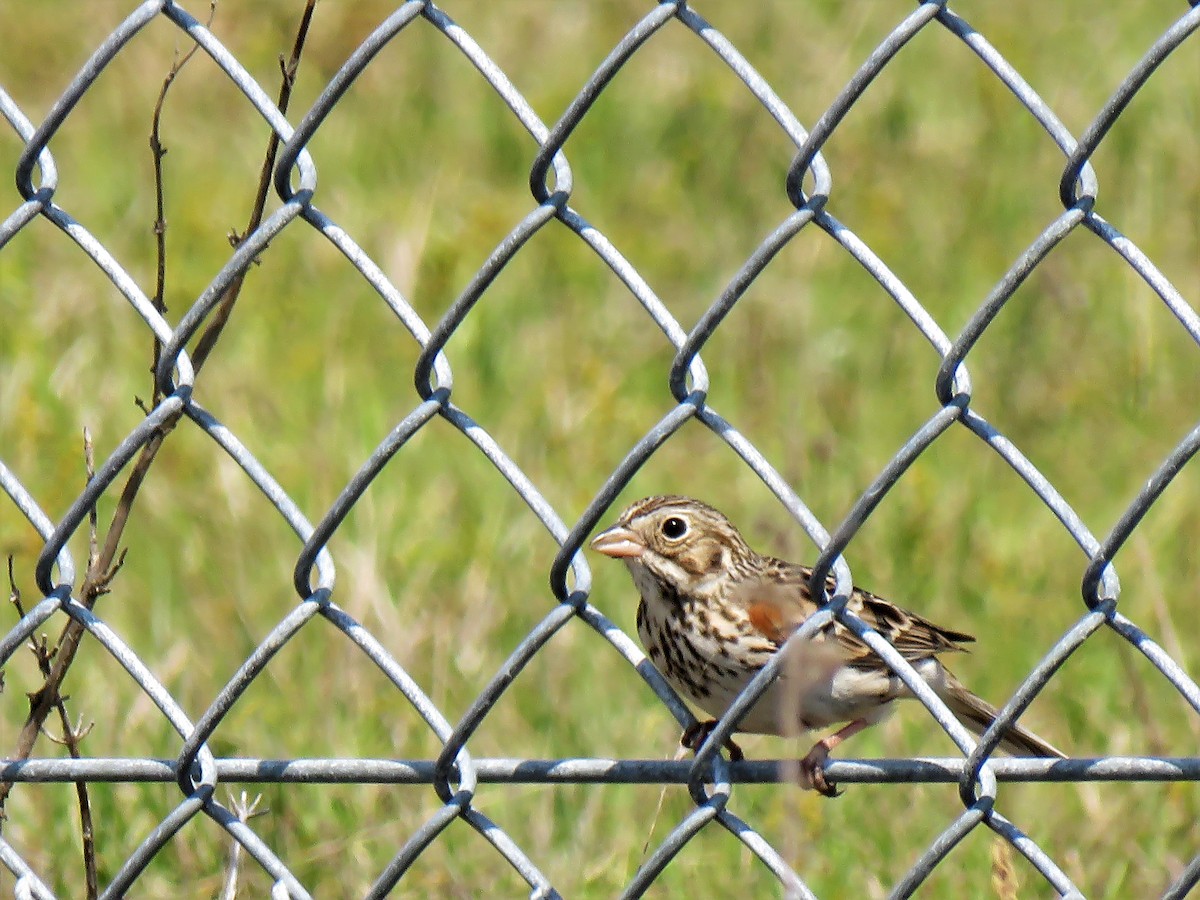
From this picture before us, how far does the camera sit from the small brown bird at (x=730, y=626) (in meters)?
3.89

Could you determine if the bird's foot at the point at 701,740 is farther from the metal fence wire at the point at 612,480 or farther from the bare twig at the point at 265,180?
the bare twig at the point at 265,180

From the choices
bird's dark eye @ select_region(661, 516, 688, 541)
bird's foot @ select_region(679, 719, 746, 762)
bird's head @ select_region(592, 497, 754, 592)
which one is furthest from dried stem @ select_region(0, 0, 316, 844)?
bird's dark eye @ select_region(661, 516, 688, 541)

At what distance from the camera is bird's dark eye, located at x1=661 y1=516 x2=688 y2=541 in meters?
4.24

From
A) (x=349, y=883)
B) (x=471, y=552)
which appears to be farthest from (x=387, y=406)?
(x=349, y=883)

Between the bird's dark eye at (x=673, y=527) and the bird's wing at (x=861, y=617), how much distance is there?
0.70 ft

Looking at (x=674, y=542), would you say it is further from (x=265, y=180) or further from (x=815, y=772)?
(x=265, y=180)

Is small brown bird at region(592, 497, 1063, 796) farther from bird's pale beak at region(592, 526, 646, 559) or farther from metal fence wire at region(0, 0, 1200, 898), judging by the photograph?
metal fence wire at region(0, 0, 1200, 898)

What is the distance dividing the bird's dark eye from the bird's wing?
214mm

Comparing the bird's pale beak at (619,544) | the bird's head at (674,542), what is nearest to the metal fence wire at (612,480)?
the bird's pale beak at (619,544)

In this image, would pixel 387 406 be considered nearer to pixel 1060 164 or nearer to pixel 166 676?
pixel 166 676

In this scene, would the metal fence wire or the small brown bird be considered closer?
the metal fence wire

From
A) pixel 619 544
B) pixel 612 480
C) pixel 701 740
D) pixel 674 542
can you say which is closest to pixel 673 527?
pixel 674 542

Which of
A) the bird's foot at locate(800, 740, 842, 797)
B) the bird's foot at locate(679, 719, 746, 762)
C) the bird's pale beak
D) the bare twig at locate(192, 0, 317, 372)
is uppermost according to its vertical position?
the bare twig at locate(192, 0, 317, 372)

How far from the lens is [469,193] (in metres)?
7.85
